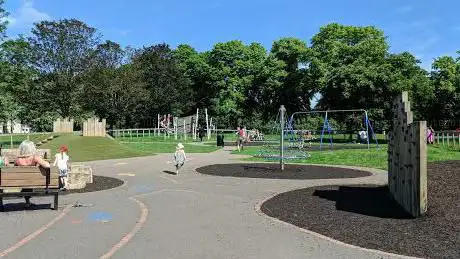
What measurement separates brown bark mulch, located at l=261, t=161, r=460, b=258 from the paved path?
48 cm

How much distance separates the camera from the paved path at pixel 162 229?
303 inches

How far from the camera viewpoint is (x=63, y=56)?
6981cm

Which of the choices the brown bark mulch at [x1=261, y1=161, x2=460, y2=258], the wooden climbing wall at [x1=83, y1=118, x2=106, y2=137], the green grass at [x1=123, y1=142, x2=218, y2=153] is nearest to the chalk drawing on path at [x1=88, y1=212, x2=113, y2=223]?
the brown bark mulch at [x1=261, y1=161, x2=460, y2=258]

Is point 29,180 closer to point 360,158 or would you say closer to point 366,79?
point 360,158

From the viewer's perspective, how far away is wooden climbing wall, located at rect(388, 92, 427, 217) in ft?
32.2

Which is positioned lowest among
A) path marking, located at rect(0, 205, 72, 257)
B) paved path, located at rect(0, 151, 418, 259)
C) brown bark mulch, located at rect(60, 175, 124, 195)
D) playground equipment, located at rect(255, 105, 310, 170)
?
paved path, located at rect(0, 151, 418, 259)

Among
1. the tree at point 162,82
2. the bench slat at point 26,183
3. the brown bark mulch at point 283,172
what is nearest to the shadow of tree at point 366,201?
the brown bark mulch at point 283,172

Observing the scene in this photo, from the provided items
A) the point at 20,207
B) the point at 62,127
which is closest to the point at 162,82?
the point at 62,127

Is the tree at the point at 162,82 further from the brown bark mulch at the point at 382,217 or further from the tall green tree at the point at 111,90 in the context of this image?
the brown bark mulch at the point at 382,217

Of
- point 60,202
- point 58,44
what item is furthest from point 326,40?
point 60,202

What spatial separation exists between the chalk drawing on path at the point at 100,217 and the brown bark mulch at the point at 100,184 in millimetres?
4033

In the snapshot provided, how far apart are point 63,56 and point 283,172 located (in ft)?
181

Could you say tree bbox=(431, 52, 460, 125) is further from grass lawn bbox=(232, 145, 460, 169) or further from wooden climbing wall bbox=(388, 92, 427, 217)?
wooden climbing wall bbox=(388, 92, 427, 217)

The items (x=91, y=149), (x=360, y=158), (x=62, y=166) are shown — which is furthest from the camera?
(x=91, y=149)
